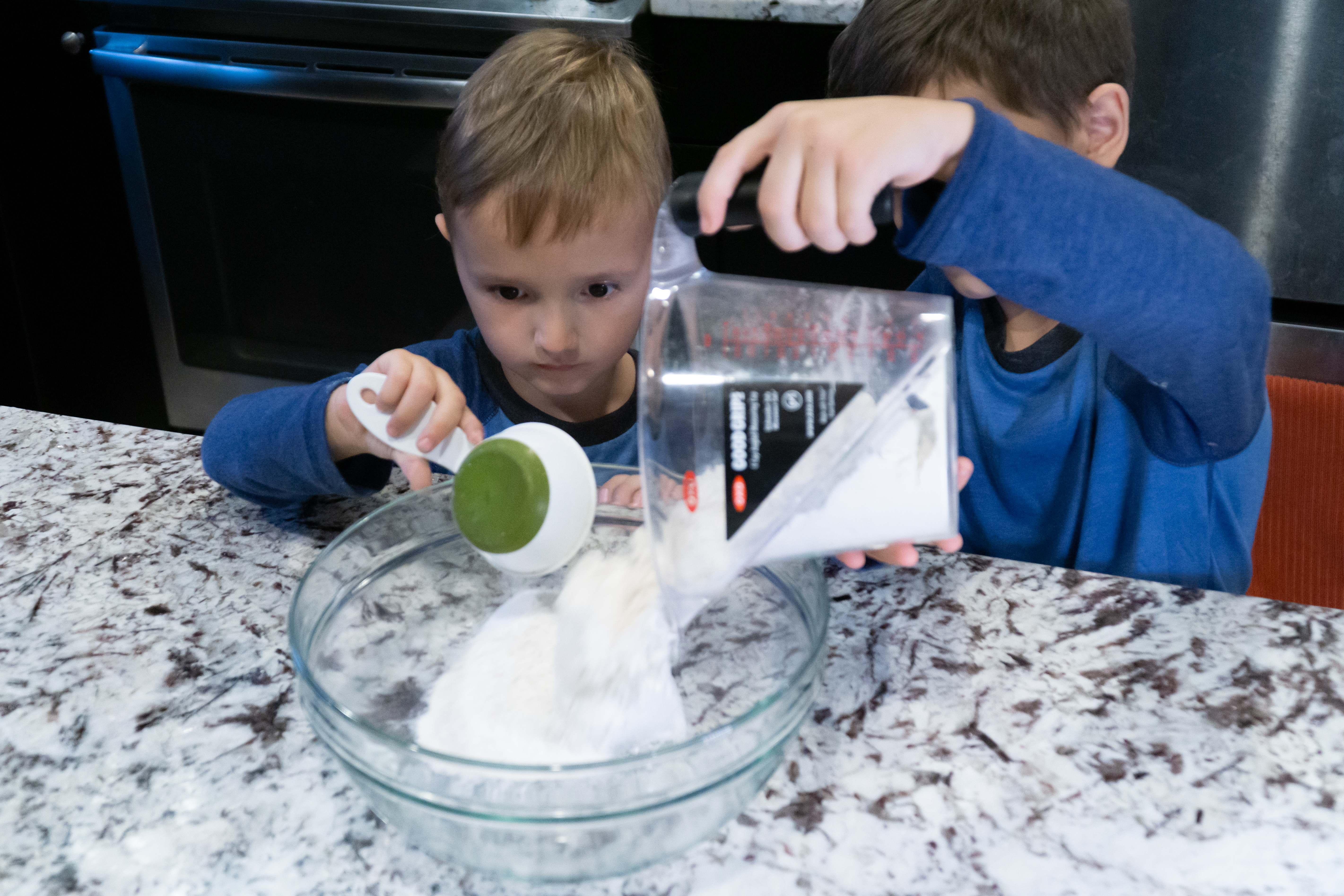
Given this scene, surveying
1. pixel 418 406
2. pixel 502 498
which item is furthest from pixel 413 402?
pixel 502 498

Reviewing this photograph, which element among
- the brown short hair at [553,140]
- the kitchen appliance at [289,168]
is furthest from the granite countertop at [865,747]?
the kitchen appliance at [289,168]

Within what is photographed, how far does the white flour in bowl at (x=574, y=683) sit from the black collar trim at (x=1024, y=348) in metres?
0.54

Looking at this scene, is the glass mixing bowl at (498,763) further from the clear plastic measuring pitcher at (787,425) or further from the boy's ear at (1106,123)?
the boy's ear at (1106,123)

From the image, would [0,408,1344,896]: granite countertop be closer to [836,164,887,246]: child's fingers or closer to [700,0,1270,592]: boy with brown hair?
[700,0,1270,592]: boy with brown hair

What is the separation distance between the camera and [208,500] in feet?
2.91

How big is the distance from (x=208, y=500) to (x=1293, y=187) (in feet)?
5.60

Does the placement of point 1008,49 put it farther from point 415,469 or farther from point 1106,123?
point 415,469

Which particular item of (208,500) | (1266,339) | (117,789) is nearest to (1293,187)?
(1266,339)

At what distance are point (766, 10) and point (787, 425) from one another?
4.10 feet

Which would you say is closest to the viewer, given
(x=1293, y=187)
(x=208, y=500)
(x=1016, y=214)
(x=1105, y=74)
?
(x=1016, y=214)

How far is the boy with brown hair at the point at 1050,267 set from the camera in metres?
0.61

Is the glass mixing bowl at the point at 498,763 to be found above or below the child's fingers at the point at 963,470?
below

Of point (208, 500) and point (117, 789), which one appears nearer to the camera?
point (117, 789)

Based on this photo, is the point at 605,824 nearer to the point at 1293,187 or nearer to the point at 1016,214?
the point at 1016,214
